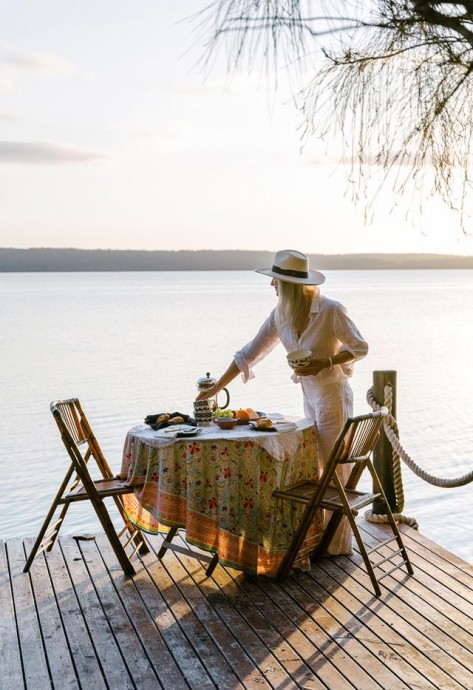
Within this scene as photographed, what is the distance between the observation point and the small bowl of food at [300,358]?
4926 mm

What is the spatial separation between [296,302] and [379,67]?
108 inches

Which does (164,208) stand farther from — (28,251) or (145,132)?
(28,251)

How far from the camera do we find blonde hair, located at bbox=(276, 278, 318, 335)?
5.12m

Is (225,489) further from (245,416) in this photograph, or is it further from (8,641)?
(8,641)

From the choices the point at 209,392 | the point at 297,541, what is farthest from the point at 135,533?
the point at 297,541

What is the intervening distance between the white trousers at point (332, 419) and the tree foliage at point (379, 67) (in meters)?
2.68

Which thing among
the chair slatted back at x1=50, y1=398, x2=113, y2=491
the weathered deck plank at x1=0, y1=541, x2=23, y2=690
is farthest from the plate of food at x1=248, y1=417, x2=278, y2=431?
the weathered deck plank at x1=0, y1=541, x2=23, y2=690

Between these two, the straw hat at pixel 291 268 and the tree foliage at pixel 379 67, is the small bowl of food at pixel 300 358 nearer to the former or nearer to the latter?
the straw hat at pixel 291 268

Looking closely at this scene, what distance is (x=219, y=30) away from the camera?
2.23 m

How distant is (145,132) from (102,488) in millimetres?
17484

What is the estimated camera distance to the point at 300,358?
493 cm

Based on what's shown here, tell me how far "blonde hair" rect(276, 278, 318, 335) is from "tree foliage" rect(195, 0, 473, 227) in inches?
103

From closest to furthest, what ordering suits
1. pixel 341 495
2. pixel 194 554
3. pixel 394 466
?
pixel 341 495
pixel 194 554
pixel 394 466

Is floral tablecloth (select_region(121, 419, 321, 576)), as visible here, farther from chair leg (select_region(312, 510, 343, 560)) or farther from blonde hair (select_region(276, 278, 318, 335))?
blonde hair (select_region(276, 278, 318, 335))
